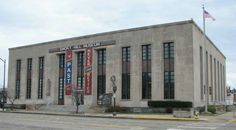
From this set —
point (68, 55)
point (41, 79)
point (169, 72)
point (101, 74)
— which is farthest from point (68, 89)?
point (169, 72)

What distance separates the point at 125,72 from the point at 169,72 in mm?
6700

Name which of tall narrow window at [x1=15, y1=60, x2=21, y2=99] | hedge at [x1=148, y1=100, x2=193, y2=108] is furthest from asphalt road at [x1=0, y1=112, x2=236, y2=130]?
tall narrow window at [x1=15, y1=60, x2=21, y2=99]

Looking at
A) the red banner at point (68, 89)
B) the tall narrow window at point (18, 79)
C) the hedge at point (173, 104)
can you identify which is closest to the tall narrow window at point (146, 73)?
the hedge at point (173, 104)

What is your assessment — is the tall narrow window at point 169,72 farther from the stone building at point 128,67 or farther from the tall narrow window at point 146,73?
the tall narrow window at point 146,73

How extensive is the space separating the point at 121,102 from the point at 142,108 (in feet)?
14.1

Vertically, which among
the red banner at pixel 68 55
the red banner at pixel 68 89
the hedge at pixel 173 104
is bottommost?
the hedge at pixel 173 104

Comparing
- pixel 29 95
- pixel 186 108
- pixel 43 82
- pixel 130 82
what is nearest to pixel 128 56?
pixel 130 82

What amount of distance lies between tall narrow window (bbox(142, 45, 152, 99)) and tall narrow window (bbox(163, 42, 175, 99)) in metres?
2.25

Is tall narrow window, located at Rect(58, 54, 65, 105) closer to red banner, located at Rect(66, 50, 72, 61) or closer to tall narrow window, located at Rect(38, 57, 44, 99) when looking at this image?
red banner, located at Rect(66, 50, 72, 61)

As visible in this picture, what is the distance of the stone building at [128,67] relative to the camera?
4566 centimetres

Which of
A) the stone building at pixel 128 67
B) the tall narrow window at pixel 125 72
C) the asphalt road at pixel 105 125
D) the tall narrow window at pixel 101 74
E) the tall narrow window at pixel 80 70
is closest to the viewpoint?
the asphalt road at pixel 105 125

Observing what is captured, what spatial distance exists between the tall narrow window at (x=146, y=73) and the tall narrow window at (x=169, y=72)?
225 centimetres

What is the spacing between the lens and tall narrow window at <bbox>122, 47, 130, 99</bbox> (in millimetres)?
49716

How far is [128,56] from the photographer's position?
5047cm
